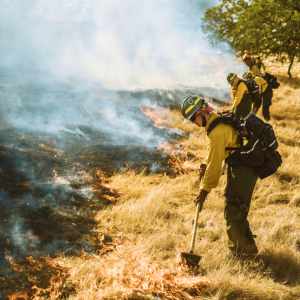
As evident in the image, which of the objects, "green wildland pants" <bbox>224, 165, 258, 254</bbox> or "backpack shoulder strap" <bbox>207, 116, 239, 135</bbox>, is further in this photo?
"green wildland pants" <bbox>224, 165, 258, 254</bbox>

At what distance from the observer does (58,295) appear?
232 centimetres

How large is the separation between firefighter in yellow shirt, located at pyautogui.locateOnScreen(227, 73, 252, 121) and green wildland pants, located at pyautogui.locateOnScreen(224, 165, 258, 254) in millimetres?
3708

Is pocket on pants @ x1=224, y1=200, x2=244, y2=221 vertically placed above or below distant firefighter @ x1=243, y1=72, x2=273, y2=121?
below

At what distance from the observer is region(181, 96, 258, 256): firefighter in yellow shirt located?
251 cm

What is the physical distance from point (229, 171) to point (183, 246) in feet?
3.61

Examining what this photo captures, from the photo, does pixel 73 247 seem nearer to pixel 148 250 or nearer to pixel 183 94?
pixel 148 250

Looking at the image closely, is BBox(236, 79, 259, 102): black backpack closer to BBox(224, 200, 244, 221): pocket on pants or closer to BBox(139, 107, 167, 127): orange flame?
BBox(139, 107, 167, 127): orange flame

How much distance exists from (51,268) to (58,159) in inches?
103

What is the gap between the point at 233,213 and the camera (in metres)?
2.69

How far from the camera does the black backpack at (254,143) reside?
2502 mm

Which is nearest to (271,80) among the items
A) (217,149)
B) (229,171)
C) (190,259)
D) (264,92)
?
(264,92)

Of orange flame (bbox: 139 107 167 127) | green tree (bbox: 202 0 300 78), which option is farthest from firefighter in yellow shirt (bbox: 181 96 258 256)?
green tree (bbox: 202 0 300 78)

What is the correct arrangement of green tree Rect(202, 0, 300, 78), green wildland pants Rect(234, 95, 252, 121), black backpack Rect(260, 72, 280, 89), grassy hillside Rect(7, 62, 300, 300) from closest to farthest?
grassy hillside Rect(7, 62, 300, 300), green wildland pants Rect(234, 95, 252, 121), black backpack Rect(260, 72, 280, 89), green tree Rect(202, 0, 300, 78)

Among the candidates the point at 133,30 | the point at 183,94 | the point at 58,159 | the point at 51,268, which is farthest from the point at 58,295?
the point at 133,30
